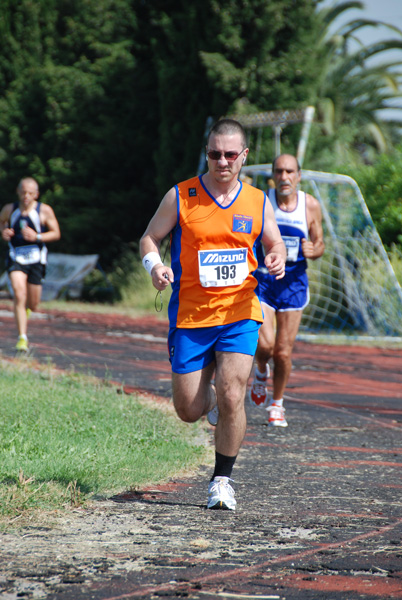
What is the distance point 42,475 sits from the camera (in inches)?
178

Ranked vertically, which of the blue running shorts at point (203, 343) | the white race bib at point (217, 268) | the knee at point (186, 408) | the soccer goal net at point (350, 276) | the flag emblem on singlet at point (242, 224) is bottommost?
the soccer goal net at point (350, 276)

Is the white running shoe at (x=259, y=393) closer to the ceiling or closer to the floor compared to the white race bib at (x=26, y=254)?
closer to the floor

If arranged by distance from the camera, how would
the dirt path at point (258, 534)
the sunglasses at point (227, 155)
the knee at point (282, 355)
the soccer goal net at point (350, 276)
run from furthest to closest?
1. the soccer goal net at point (350, 276)
2. the knee at point (282, 355)
3. the sunglasses at point (227, 155)
4. the dirt path at point (258, 534)

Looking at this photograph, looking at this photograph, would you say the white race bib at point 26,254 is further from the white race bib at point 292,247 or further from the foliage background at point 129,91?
the foliage background at point 129,91

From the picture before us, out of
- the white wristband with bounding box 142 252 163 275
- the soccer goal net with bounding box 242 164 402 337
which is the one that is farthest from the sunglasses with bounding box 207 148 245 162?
the soccer goal net with bounding box 242 164 402 337

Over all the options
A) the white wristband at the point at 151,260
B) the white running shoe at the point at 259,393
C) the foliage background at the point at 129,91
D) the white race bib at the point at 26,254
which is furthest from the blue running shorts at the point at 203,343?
the foliage background at the point at 129,91

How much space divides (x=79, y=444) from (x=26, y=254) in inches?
215

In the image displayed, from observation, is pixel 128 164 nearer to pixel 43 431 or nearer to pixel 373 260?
pixel 373 260

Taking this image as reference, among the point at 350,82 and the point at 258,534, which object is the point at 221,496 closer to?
the point at 258,534

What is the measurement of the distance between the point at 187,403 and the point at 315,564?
1281 millimetres

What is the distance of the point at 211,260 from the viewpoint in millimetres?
4504

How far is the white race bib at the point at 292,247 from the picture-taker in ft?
23.8

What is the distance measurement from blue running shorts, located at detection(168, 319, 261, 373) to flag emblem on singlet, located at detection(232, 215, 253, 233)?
49cm

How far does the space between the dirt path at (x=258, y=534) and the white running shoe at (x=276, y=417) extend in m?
0.09
